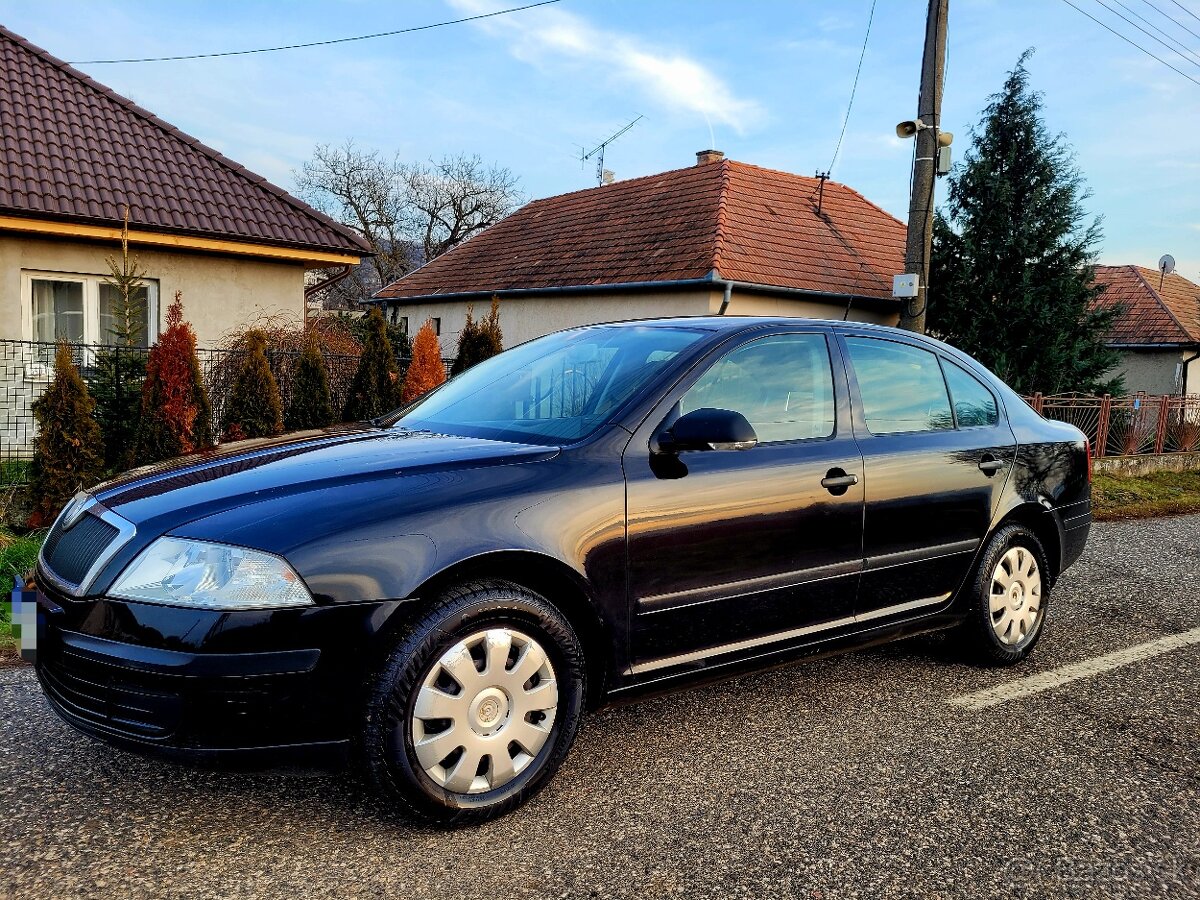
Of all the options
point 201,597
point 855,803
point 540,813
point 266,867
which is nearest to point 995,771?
point 855,803

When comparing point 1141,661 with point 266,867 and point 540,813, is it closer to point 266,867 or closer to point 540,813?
point 540,813

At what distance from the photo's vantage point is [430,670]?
2.66 meters

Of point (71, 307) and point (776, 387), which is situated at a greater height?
point (71, 307)

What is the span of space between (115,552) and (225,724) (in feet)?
1.99

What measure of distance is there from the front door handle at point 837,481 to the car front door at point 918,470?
110 millimetres

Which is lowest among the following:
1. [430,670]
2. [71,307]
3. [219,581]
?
[430,670]

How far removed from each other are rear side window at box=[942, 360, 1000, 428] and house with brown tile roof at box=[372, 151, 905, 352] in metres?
9.90

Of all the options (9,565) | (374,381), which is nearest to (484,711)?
(9,565)

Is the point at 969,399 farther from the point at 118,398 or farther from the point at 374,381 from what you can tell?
the point at 118,398

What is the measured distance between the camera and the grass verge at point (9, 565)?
4372 millimetres

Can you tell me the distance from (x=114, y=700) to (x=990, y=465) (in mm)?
3673

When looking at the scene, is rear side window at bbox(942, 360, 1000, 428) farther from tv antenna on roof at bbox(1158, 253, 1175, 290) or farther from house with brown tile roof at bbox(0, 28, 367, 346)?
tv antenna on roof at bbox(1158, 253, 1175, 290)

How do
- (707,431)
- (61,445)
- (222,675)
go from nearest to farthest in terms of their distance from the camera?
(222,675), (707,431), (61,445)

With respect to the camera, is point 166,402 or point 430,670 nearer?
point 430,670
